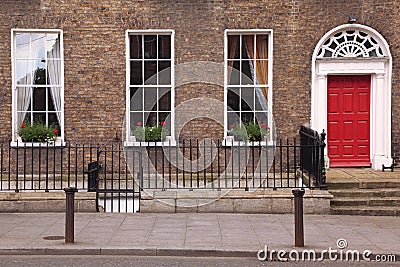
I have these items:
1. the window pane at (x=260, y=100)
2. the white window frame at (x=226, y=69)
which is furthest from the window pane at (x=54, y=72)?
the window pane at (x=260, y=100)

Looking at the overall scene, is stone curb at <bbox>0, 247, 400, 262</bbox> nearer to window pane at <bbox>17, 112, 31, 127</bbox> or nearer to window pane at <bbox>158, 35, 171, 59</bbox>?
window pane at <bbox>17, 112, 31, 127</bbox>

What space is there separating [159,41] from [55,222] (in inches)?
213

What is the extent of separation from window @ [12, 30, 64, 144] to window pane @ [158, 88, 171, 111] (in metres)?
2.21

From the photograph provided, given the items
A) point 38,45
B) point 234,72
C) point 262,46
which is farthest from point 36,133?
point 262,46

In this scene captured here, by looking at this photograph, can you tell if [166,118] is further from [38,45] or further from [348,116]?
[348,116]

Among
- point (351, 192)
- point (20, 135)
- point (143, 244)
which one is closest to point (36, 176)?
point (20, 135)

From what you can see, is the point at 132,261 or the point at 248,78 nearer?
the point at 132,261

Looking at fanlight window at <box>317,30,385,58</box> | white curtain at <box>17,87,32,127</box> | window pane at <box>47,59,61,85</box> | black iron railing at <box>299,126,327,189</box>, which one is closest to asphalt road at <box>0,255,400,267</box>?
black iron railing at <box>299,126,327,189</box>

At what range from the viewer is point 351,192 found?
14.3m

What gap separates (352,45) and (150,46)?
4601mm

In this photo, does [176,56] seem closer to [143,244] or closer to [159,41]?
[159,41]

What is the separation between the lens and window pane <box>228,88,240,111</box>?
16391 millimetres

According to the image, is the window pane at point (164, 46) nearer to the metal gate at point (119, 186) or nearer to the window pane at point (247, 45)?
the window pane at point (247, 45)

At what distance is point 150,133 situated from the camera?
16031mm
